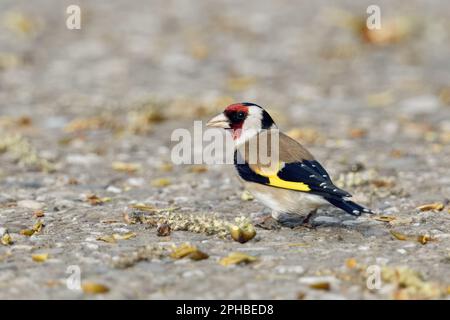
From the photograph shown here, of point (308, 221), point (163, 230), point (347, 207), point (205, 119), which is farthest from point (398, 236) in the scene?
point (205, 119)

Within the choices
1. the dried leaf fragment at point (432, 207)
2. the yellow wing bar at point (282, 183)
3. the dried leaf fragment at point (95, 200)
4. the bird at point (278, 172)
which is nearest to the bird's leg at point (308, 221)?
the bird at point (278, 172)

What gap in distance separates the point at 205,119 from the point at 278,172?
4980 mm

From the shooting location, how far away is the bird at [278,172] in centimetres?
606

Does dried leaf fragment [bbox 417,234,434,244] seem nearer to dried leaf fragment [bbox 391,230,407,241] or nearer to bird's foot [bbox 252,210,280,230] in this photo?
dried leaf fragment [bbox 391,230,407,241]

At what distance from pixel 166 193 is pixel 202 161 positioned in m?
1.47

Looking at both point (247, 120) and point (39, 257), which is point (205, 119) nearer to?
point (247, 120)

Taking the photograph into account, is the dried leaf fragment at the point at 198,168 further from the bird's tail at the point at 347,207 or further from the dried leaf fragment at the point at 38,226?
the bird's tail at the point at 347,207

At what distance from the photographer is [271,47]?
14547mm

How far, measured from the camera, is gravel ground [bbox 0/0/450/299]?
534 centimetres

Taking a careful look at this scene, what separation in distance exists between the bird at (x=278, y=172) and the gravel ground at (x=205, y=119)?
27 centimetres

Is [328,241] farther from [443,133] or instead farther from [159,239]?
[443,133]
